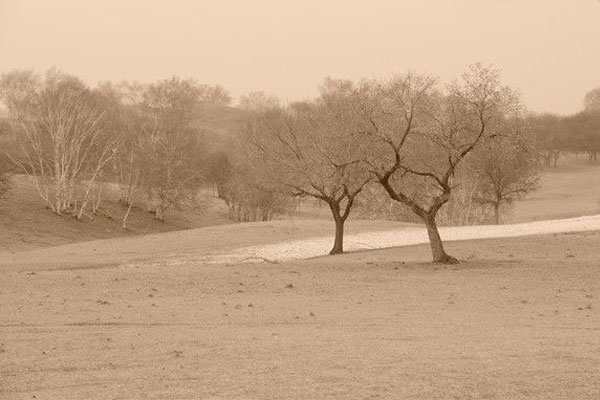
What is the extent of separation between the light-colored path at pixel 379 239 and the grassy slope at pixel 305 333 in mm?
11028

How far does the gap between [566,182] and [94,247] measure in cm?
8249

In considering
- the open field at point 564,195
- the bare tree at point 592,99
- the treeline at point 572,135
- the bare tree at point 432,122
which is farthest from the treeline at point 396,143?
the bare tree at point 592,99

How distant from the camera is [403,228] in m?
49.2

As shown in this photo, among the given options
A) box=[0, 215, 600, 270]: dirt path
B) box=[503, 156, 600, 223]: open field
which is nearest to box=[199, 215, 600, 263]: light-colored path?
box=[0, 215, 600, 270]: dirt path

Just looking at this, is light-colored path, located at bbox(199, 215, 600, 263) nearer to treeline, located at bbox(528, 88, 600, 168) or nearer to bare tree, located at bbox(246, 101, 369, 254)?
bare tree, located at bbox(246, 101, 369, 254)

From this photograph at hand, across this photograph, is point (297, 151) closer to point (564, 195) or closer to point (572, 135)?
point (564, 195)

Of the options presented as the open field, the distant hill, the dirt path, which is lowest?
the dirt path

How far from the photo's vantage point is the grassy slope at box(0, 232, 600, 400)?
11.4 m

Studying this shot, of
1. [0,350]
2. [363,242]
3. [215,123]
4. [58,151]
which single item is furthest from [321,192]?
[215,123]

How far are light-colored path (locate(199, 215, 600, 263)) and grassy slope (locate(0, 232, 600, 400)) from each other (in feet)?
36.2

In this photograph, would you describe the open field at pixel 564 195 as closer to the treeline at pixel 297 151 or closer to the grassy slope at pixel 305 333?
the treeline at pixel 297 151

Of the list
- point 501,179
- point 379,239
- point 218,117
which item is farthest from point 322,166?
point 218,117

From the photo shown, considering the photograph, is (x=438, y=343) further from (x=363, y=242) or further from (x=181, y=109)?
(x=181, y=109)

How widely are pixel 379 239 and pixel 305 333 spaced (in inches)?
1144
